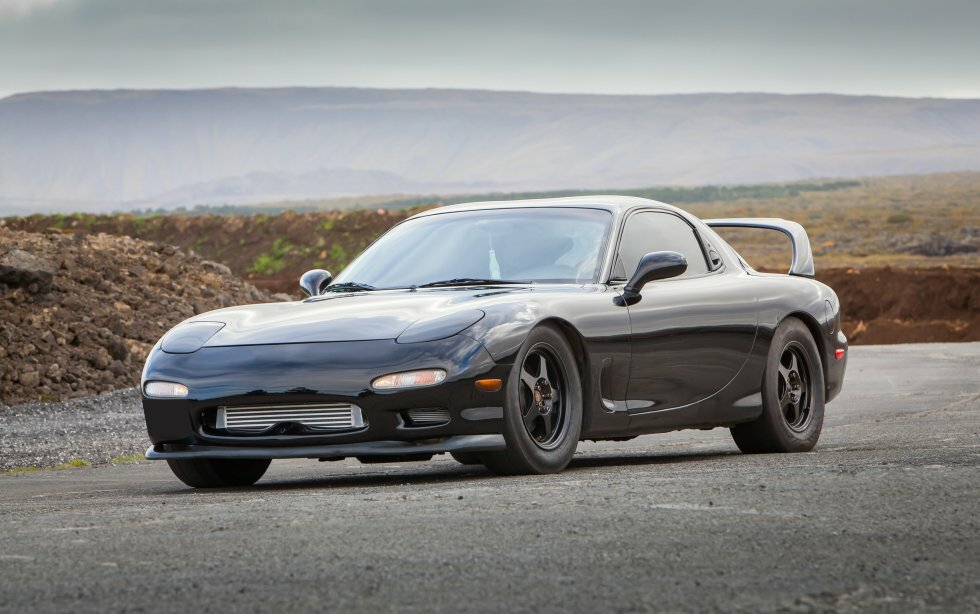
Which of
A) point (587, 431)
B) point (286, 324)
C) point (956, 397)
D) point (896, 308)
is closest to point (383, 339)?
point (286, 324)

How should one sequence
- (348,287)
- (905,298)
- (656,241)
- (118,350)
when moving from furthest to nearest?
(905,298)
(118,350)
(656,241)
(348,287)

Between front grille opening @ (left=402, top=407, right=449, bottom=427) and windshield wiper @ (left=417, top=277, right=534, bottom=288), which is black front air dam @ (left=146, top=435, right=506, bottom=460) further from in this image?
windshield wiper @ (left=417, top=277, right=534, bottom=288)

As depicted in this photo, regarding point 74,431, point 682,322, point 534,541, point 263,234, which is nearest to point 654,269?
point 682,322

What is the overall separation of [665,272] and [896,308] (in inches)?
1203

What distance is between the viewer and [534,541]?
546 cm

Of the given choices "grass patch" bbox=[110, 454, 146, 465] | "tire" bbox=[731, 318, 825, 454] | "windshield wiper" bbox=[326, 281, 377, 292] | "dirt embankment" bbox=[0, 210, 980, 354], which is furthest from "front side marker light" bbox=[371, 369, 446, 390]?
"dirt embankment" bbox=[0, 210, 980, 354]

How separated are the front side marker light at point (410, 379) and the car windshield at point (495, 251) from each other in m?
1.25

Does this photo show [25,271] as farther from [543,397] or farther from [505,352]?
[505,352]

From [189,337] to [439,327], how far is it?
1453mm

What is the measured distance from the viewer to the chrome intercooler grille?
7824 mm

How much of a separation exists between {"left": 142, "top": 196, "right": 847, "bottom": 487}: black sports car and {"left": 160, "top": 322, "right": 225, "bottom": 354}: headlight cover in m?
0.02

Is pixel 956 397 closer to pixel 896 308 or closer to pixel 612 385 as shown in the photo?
pixel 612 385

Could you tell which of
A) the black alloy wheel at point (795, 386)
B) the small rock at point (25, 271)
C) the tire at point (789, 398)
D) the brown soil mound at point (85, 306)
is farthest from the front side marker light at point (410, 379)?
the small rock at point (25, 271)

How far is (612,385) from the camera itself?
8.61 meters
